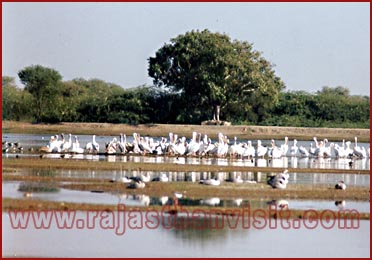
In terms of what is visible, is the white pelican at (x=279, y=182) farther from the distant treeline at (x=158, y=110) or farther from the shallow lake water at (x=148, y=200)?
the distant treeline at (x=158, y=110)

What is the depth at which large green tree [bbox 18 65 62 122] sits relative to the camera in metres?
67.0

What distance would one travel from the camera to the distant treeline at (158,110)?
67062 mm

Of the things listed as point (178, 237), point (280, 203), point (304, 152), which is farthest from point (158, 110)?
point (178, 237)

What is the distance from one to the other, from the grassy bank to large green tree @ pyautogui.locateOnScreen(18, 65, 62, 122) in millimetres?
2005

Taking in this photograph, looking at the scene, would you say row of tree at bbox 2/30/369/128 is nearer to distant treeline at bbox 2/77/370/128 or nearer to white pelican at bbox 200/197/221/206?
distant treeline at bbox 2/77/370/128

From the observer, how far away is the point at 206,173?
31.1 m

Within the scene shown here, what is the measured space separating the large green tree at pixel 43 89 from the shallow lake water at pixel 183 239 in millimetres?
45860

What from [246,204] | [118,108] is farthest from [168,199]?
[118,108]

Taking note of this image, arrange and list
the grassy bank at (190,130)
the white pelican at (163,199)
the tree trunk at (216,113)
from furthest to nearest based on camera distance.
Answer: the tree trunk at (216,113) < the grassy bank at (190,130) < the white pelican at (163,199)

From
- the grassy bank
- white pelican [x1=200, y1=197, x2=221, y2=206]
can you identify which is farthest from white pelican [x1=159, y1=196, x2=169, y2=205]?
the grassy bank

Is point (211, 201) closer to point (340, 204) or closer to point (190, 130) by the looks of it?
point (340, 204)

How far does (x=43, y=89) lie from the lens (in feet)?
233

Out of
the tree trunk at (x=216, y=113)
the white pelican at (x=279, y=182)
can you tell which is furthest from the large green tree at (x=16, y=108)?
the white pelican at (x=279, y=182)

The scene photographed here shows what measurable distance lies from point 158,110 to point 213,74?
5.93 m
